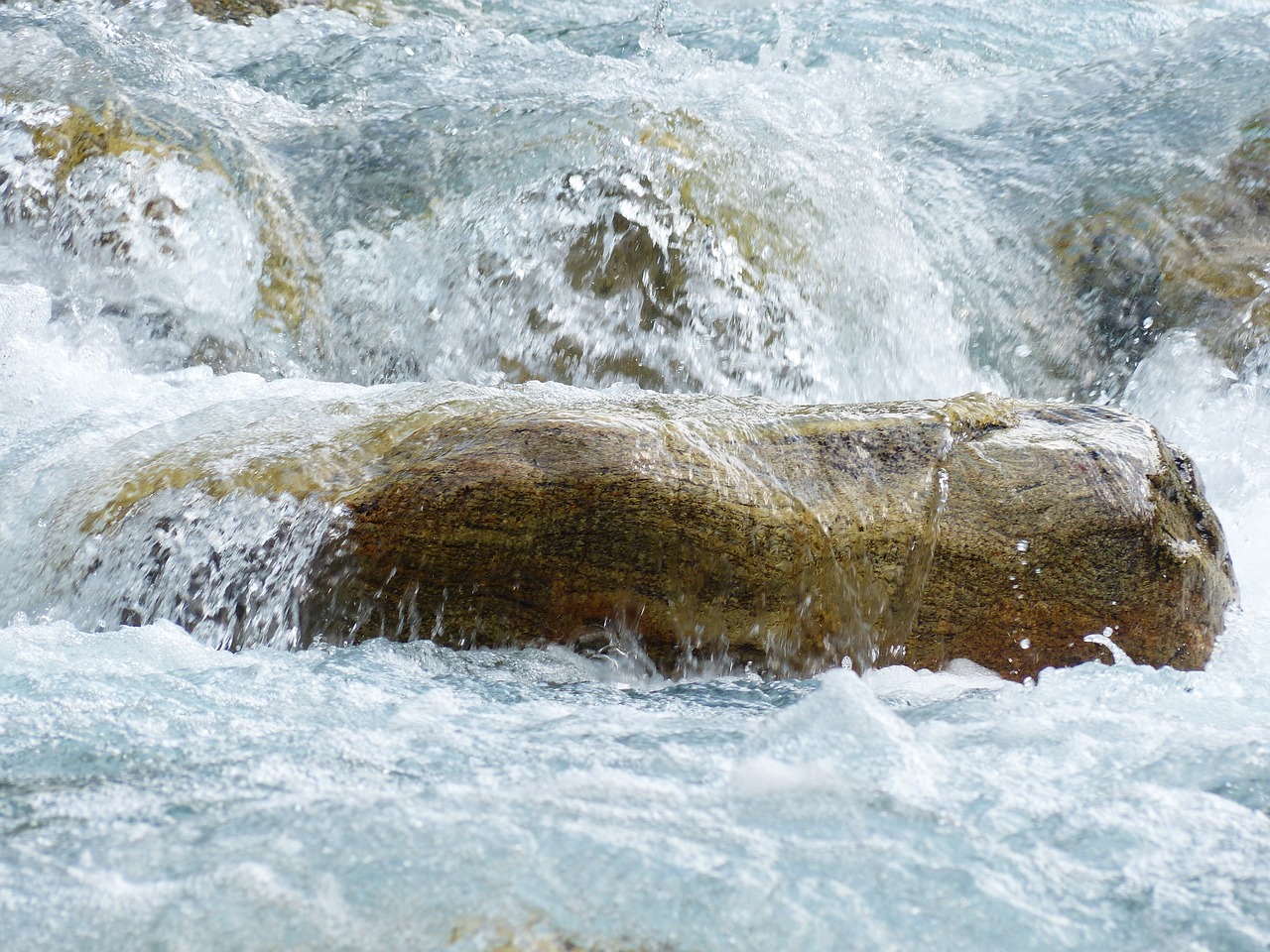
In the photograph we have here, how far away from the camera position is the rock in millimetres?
4992

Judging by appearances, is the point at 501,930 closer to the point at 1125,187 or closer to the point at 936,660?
the point at 936,660

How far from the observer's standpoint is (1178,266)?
17.0 feet

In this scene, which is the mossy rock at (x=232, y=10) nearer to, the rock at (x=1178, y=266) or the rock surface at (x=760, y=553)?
the rock at (x=1178, y=266)

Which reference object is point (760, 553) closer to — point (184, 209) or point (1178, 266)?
point (184, 209)

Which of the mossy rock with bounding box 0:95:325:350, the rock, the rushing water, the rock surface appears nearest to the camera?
the rushing water

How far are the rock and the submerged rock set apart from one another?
242cm

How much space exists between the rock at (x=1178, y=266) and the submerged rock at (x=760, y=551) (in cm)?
242

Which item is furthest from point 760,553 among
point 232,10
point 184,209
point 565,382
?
point 232,10

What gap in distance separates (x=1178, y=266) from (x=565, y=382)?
3.00 m

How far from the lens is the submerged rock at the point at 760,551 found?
278 centimetres

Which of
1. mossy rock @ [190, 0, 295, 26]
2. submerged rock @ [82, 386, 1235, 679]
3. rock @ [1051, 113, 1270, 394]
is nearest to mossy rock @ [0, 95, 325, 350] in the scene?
submerged rock @ [82, 386, 1235, 679]

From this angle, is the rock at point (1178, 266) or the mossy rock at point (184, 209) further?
the rock at point (1178, 266)

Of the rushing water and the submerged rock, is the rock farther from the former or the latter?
the submerged rock

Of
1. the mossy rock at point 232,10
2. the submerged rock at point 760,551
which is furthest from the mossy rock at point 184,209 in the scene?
the mossy rock at point 232,10
